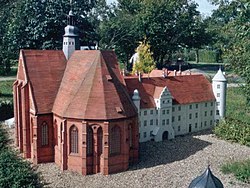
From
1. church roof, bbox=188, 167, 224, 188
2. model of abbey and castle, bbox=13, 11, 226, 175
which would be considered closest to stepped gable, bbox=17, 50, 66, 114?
model of abbey and castle, bbox=13, 11, 226, 175

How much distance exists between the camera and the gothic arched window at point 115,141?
30766 mm

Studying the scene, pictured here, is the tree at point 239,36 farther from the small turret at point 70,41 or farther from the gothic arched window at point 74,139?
the small turret at point 70,41

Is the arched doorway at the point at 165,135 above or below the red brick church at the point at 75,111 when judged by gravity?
below

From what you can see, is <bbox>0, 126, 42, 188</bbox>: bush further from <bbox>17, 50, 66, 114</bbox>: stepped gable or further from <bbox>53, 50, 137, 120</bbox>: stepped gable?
<bbox>17, 50, 66, 114</bbox>: stepped gable

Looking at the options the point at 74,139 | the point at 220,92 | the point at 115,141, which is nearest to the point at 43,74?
the point at 74,139

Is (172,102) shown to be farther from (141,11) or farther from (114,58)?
(141,11)

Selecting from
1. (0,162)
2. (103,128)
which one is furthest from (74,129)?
(0,162)

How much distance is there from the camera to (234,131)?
4053 centimetres

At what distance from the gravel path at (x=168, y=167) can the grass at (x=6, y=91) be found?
3273 cm

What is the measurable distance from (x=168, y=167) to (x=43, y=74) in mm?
13885

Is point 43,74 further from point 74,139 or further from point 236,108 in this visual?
point 236,108

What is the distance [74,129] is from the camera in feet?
102

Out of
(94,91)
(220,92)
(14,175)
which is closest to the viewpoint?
(14,175)

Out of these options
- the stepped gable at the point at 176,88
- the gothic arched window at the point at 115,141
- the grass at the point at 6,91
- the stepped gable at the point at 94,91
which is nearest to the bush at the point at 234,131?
the stepped gable at the point at 176,88
